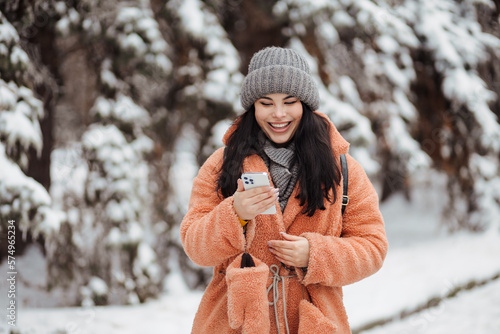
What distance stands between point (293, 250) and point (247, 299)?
0.24 meters

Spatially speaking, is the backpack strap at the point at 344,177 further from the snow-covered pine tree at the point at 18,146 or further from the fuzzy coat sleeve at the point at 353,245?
the snow-covered pine tree at the point at 18,146

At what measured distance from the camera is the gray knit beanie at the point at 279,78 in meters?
1.65

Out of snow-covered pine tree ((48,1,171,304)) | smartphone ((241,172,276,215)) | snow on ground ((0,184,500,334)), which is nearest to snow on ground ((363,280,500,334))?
snow on ground ((0,184,500,334))

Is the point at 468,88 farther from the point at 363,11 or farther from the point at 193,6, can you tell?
the point at 193,6

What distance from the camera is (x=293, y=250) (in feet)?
5.06

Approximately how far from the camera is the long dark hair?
5.33 ft

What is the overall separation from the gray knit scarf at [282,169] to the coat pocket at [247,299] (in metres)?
0.30

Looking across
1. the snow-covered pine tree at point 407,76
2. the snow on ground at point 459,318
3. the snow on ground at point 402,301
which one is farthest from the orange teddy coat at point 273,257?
the snow-covered pine tree at point 407,76

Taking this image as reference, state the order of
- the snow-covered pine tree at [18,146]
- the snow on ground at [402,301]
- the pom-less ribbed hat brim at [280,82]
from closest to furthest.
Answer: the pom-less ribbed hat brim at [280,82] < the snow-covered pine tree at [18,146] < the snow on ground at [402,301]

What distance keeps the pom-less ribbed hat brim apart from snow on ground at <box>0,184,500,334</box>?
2639 millimetres

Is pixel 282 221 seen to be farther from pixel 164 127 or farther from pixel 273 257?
pixel 164 127

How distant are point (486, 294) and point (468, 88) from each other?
8.10ft

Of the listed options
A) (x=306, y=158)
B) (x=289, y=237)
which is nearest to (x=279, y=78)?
(x=306, y=158)

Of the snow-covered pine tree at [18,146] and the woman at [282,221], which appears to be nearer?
the woman at [282,221]
